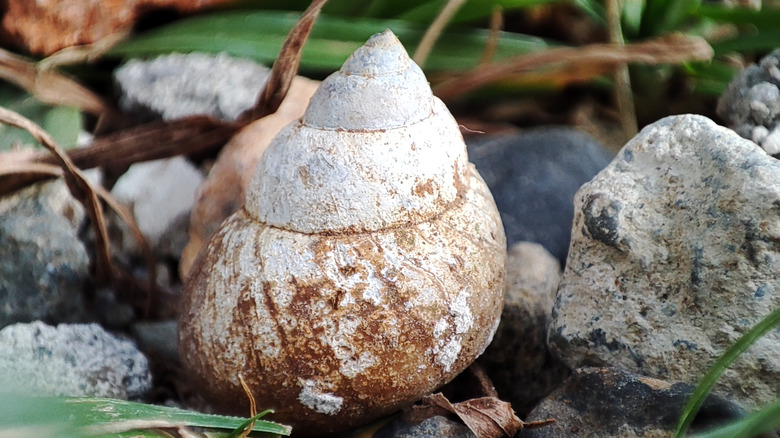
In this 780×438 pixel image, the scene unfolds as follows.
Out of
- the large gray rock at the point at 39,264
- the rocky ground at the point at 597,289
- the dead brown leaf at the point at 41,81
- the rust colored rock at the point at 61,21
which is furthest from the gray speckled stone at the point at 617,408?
the rust colored rock at the point at 61,21

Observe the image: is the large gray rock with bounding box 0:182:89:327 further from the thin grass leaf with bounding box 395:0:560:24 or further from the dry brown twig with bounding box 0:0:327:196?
the thin grass leaf with bounding box 395:0:560:24

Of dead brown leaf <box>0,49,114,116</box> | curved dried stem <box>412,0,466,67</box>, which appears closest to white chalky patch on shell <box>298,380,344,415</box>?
curved dried stem <box>412,0,466,67</box>

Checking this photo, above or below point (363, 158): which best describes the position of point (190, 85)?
above

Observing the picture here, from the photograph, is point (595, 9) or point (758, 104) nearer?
point (758, 104)

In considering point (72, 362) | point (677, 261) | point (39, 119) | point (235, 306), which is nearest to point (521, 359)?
point (677, 261)

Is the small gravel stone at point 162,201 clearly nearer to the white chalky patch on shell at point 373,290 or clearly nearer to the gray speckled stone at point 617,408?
the white chalky patch on shell at point 373,290

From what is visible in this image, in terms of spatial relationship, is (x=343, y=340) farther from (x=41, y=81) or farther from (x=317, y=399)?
(x=41, y=81)

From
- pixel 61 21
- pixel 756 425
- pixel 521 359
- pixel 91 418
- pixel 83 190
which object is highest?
pixel 61 21

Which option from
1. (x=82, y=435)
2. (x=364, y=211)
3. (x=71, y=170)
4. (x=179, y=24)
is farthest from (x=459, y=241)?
(x=179, y=24)
